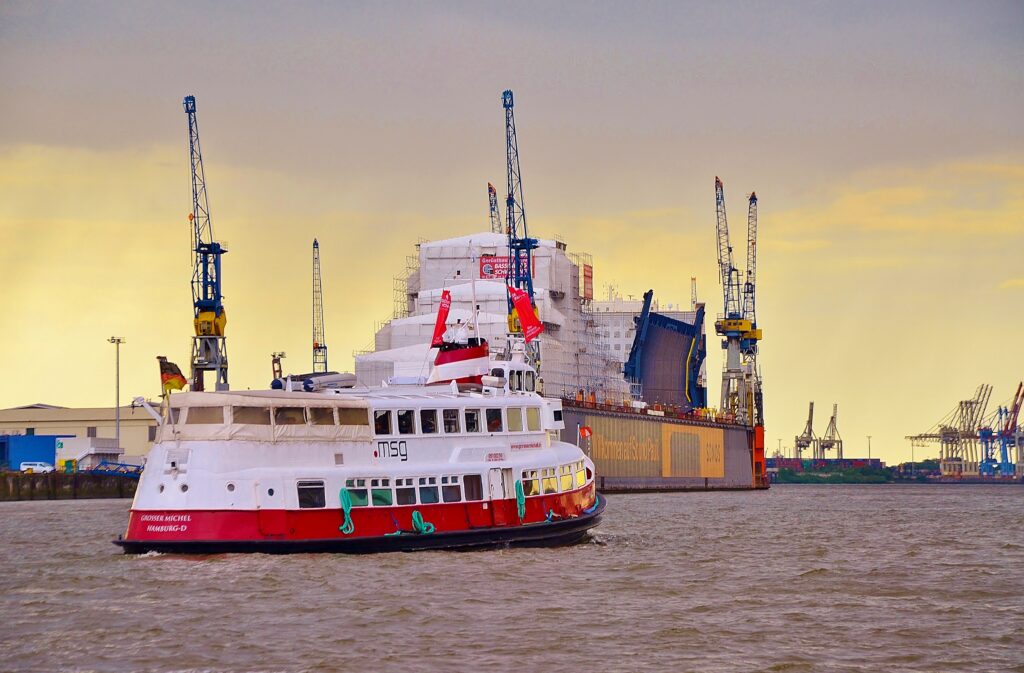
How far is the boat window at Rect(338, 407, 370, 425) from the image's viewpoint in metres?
45.9

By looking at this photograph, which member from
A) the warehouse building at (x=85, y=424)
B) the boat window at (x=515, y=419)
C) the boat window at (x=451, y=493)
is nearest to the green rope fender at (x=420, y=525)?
the boat window at (x=451, y=493)

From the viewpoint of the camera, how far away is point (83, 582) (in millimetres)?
41062

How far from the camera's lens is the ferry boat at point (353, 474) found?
4306 cm

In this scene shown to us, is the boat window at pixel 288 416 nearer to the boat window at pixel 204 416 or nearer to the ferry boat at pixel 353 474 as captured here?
the ferry boat at pixel 353 474

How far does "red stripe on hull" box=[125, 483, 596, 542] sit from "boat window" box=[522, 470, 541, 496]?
925 mm

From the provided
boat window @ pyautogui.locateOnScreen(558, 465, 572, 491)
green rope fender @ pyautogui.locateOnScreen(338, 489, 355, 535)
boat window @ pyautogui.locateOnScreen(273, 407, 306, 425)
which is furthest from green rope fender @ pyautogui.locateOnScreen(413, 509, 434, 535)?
Result: boat window @ pyautogui.locateOnScreen(558, 465, 572, 491)

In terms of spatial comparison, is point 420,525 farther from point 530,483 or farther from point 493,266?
point 493,266

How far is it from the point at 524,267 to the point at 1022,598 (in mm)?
127410

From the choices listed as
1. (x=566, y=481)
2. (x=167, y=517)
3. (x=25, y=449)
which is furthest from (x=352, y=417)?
(x=25, y=449)

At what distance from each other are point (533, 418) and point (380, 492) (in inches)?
325

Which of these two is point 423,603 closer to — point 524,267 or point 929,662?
point 929,662

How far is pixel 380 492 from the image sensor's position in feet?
150

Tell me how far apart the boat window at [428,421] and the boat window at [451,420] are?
0.36m

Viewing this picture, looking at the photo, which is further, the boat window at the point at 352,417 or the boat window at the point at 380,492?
the boat window at the point at 352,417
